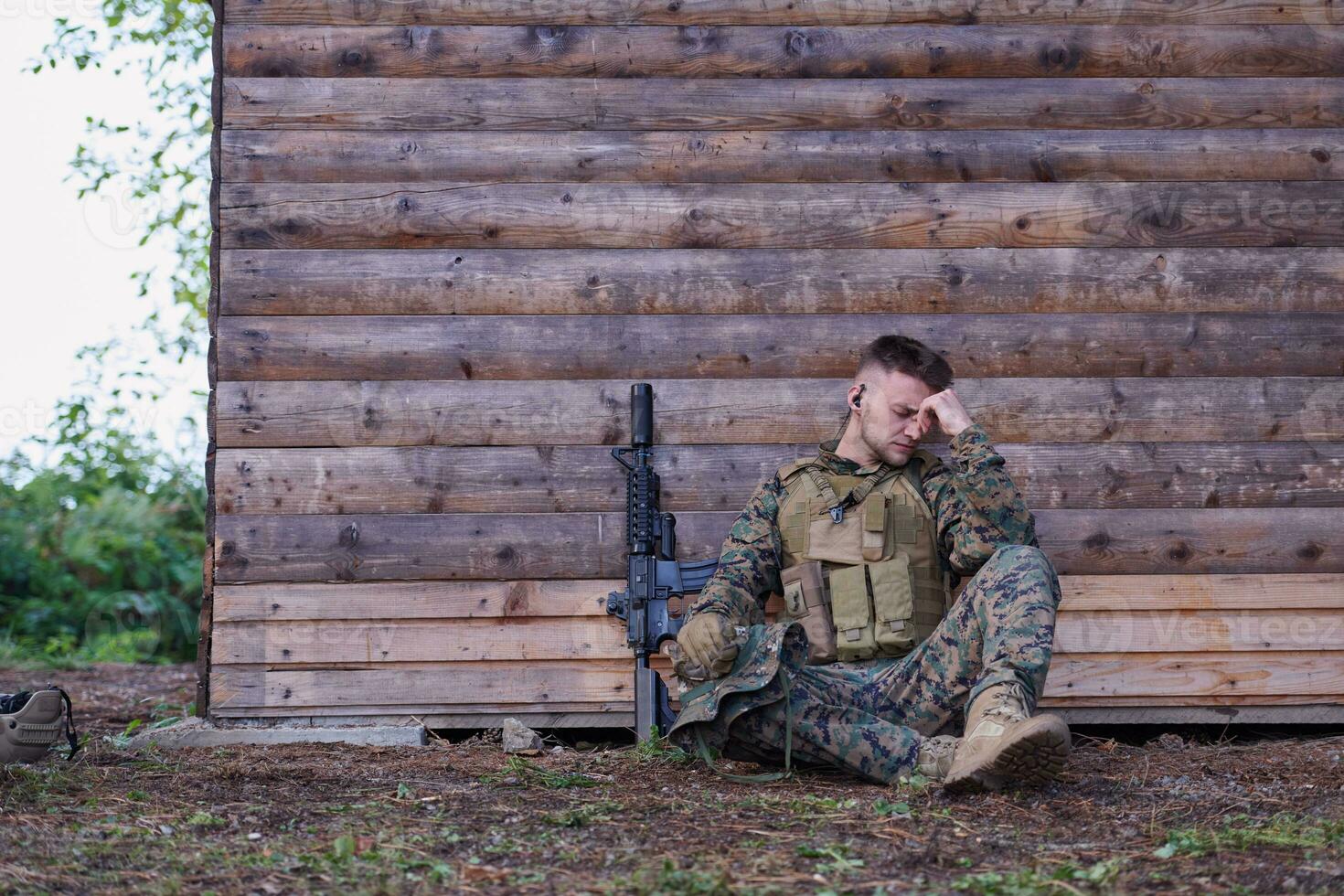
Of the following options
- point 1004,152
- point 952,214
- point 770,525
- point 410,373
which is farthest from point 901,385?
point 410,373

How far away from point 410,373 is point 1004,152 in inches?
109

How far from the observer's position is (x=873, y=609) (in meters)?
3.97

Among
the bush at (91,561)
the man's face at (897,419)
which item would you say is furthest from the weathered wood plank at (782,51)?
the bush at (91,561)

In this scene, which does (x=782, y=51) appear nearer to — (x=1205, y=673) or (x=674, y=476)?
(x=674, y=476)

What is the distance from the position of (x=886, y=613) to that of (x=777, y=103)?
2308 mm

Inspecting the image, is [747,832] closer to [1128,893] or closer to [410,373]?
[1128,893]

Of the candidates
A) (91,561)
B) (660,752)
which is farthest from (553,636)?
(91,561)

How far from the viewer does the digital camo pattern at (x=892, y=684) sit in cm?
338

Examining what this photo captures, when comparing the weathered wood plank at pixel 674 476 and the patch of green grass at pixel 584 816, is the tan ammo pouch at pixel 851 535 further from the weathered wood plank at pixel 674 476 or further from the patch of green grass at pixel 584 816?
the patch of green grass at pixel 584 816

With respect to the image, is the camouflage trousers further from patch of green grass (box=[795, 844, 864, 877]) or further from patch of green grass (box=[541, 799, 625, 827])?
patch of green grass (box=[795, 844, 864, 877])

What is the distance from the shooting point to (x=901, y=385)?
4.19 m

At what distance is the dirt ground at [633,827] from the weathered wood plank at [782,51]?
2914 millimetres

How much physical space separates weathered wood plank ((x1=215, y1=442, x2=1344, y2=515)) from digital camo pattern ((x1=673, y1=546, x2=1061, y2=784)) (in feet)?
3.56

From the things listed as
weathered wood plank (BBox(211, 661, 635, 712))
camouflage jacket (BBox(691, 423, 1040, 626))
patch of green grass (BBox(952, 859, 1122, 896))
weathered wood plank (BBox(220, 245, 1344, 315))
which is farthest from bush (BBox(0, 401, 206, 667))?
patch of green grass (BBox(952, 859, 1122, 896))
